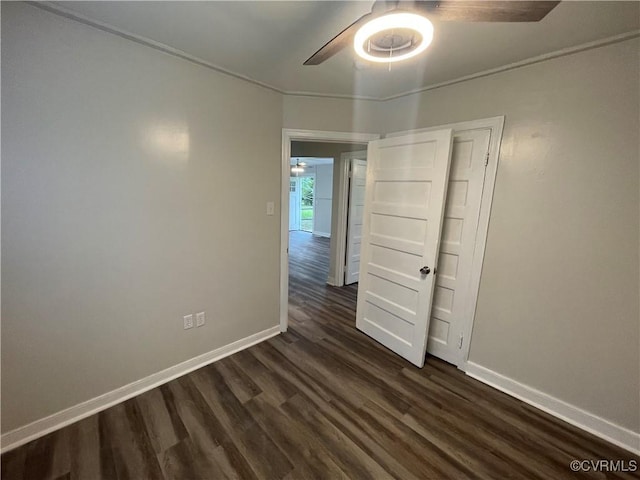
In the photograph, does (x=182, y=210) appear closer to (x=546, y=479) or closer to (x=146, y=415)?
(x=146, y=415)

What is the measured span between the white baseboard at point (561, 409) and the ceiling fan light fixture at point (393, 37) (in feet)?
7.64

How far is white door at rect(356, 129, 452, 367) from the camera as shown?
2162mm

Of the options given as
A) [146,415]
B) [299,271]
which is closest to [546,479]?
[146,415]

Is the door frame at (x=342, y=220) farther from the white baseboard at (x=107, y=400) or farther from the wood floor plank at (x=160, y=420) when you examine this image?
the wood floor plank at (x=160, y=420)

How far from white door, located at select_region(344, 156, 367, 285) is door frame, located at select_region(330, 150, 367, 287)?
48 mm

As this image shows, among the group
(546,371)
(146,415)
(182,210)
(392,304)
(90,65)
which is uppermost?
(90,65)

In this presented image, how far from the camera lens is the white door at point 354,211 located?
4.02 metres

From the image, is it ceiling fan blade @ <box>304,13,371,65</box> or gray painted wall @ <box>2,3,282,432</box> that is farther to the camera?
gray painted wall @ <box>2,3,282,432</box>

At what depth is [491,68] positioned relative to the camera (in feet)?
6.29

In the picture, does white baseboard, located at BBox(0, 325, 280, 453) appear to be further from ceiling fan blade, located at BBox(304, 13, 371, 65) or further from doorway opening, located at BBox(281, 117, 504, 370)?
ceiling fan blade, located at BBox(304, 13, 371, 65)

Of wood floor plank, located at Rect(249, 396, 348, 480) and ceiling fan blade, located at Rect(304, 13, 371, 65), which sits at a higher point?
ceiling fan blade, located at Rect(304, 13, 371, 65)

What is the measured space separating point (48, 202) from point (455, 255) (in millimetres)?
2815

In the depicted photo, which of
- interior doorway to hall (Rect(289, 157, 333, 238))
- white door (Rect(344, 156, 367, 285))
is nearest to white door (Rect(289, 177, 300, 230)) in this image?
interior doorway to hall (Rect(289, 157, 333, 238))

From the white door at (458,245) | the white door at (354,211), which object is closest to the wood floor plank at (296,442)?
the white door at (458,245)
